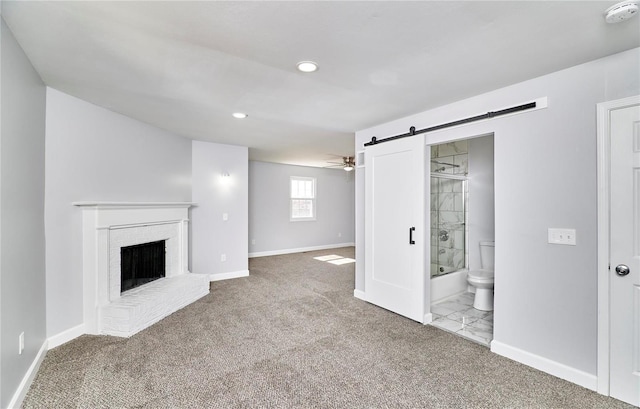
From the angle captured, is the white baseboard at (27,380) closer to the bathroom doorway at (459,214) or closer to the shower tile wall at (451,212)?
the bathroom doorway at (459,214)

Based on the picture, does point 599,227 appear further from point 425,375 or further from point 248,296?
point 248,296

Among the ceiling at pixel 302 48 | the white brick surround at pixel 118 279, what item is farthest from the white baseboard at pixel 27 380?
the ceiling at pixel 302 48

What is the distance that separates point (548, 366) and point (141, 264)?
4605mm

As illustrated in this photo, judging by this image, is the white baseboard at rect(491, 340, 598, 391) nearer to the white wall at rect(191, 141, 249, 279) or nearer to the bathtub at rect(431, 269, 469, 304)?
the bathtub at rect(431, 269, 469, 304)

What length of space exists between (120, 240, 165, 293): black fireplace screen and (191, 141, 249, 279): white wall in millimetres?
674

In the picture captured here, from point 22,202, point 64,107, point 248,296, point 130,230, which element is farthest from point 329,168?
point 22,202

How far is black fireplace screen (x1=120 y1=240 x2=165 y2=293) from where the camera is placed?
3.74 meters

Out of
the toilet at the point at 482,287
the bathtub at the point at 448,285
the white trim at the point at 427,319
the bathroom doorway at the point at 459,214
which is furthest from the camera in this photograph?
the bathroom doorway at the point at 459,214

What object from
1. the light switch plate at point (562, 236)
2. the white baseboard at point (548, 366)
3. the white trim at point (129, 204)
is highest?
the white trim at point (129, 204)

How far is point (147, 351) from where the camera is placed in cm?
269

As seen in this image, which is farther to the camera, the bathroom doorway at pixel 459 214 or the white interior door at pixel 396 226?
the bathroom doorway at pixel 459 214

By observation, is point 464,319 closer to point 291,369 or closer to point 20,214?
point 291,369

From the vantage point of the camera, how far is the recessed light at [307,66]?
2211 mm

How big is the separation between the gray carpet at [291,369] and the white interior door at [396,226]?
294 mm
